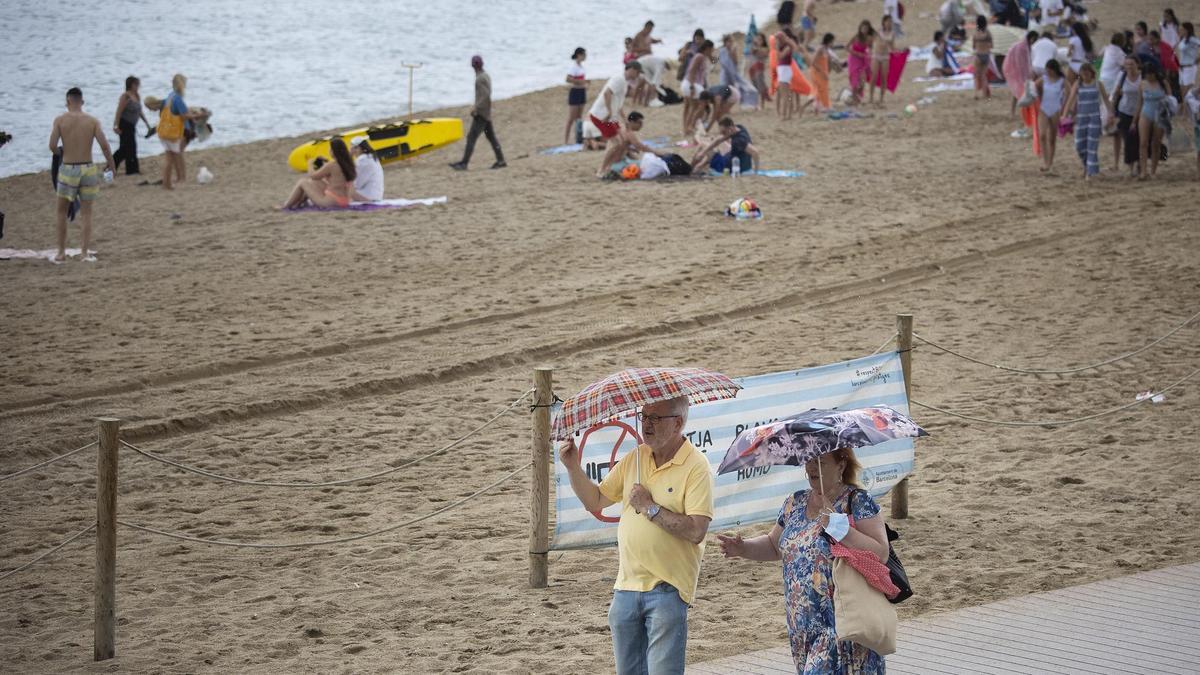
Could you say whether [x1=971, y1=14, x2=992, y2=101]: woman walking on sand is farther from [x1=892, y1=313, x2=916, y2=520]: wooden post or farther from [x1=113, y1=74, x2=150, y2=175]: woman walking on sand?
[x1=892, y1=313, x2=916, y2=520]: wooden post

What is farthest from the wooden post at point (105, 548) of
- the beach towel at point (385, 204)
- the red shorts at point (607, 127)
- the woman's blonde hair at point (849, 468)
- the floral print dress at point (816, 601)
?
the red shorts at point (607, 127)

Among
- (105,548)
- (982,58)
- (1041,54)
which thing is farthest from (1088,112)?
(105,548)

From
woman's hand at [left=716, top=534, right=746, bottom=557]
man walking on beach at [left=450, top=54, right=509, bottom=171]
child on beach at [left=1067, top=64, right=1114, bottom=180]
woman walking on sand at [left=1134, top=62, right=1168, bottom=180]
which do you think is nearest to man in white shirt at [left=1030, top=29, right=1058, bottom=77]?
woman walking on sand at [left=1134, top=62, right=1168, bottom=180]

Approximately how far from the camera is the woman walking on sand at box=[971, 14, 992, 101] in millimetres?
24734

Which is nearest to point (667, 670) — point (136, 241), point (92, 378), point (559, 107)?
point (92, 378)

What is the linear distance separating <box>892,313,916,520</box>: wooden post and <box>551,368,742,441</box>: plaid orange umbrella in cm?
300

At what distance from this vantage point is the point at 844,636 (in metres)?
4.54

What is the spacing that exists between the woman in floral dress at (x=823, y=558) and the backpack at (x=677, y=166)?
14395 mm

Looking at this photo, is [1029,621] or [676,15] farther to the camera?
[676,15]

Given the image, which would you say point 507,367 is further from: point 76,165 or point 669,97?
point 669,97

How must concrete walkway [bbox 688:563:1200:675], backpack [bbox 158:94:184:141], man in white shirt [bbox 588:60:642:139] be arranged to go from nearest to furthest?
1. concrete walkway [bbox 688:563:1200:675]
2. backpack [bbox 158:94:184:141]
3. man in white shirt [bbox 588:60:642:139]

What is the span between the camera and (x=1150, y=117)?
17.0 m

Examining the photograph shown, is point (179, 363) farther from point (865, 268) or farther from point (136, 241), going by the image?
point (865, 268)

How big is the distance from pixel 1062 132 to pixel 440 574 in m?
14.6
